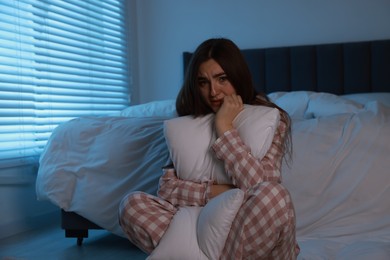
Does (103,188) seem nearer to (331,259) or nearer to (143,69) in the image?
(331,259)

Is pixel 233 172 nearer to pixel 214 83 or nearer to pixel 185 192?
pixel 185 192

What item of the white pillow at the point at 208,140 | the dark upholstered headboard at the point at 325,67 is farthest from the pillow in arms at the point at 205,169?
the dark upholstered headboard at the point at 325,67

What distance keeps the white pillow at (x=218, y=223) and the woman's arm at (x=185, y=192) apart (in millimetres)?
162

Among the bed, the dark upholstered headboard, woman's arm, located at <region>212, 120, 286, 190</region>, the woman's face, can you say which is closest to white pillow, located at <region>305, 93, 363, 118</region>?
the bed

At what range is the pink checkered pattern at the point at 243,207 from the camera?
104cm

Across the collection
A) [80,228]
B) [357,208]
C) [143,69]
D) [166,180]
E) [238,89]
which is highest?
[143,69]

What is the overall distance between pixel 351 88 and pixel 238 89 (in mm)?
1844

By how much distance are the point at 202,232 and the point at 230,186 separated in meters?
0.22

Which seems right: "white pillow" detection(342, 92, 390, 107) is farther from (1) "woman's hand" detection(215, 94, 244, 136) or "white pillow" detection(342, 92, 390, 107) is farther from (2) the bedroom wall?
(1) "woman's hand" detection(215, 94, 244, 136)

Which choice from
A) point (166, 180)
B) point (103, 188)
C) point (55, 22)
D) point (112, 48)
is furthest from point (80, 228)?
point (112, 48)

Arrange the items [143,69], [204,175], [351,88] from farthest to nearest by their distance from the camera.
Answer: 1. [143,69]
2. [351,88]
3. [204,175]

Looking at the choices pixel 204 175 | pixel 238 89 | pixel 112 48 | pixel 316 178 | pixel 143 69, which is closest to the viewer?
pixel 204 175

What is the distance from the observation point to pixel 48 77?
9.31 feet

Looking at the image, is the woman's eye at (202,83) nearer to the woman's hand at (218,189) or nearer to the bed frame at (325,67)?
the woman's hand at (218,189)
